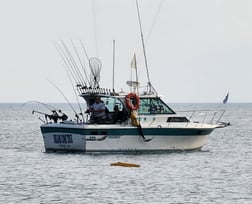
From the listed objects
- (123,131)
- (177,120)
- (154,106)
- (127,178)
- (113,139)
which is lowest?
(127,178)

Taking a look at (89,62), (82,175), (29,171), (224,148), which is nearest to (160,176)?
(82,175)

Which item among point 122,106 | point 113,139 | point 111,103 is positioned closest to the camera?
point 113,139

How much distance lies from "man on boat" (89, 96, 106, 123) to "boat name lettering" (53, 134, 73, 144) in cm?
126

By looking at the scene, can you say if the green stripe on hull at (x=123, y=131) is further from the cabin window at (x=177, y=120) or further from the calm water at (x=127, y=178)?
the calm water at (x=127, y=178)

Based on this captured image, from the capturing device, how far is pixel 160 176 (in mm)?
35938

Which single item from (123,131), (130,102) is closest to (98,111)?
(130,102)

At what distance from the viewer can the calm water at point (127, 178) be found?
30672mm

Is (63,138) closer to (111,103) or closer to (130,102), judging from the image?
(111,103)

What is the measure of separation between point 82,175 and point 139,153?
6946mm

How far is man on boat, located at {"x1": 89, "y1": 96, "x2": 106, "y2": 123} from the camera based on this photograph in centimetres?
4244

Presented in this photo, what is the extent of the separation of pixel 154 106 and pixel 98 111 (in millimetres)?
2423

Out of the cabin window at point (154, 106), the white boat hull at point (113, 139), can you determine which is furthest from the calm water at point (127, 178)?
the cabin window at point (154, 106)

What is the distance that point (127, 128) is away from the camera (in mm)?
41688

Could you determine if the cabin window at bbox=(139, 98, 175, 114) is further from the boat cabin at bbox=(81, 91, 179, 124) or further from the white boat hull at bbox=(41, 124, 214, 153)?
the white boat hull at bbox=(41, 124, 214, 153)
